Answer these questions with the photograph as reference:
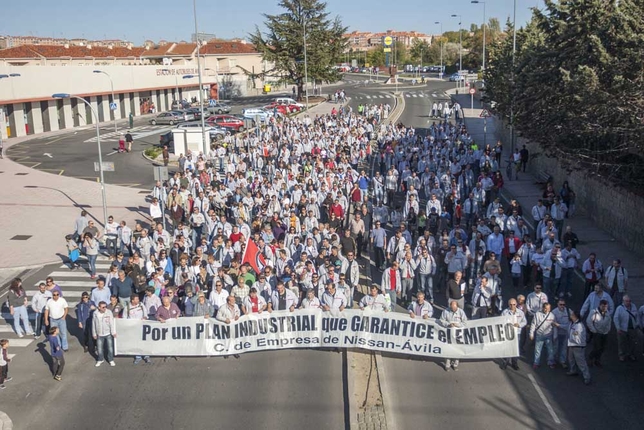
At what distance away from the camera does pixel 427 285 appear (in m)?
15.0

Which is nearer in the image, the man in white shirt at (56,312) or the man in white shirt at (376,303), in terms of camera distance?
the man in white shirt at (376,303)

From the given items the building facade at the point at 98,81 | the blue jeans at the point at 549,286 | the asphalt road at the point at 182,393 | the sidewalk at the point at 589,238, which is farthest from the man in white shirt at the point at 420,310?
the building facade at the point at 98,81

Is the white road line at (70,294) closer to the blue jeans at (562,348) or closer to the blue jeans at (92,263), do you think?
the blue jeans at (92,263)

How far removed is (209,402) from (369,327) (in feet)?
10.6

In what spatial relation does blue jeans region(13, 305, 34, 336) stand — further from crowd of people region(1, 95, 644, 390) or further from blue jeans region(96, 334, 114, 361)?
blue jeans region(96, 334, 114, 361)

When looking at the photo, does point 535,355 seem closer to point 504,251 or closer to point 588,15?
point 504,251

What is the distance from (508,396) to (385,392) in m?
2.06

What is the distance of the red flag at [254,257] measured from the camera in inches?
607

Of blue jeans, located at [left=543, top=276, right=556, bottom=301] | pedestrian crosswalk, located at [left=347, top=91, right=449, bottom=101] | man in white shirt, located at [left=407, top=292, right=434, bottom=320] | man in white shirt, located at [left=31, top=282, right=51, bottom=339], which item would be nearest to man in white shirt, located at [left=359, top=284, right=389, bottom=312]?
man in white shirt, located at [left=407, top=292, right=434, bottom=320]

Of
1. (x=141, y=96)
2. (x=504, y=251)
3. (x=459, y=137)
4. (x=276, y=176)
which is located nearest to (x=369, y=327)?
(x=504, y=251)

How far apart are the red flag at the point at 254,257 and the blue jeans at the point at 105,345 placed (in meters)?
3.86

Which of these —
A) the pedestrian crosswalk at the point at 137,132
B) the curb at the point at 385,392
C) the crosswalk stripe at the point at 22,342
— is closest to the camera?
the curb at the point at 385,392

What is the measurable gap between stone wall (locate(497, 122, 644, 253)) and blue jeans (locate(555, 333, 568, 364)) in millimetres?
8256

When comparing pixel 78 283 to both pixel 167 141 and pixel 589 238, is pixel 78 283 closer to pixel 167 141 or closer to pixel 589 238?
pixel 589 238
